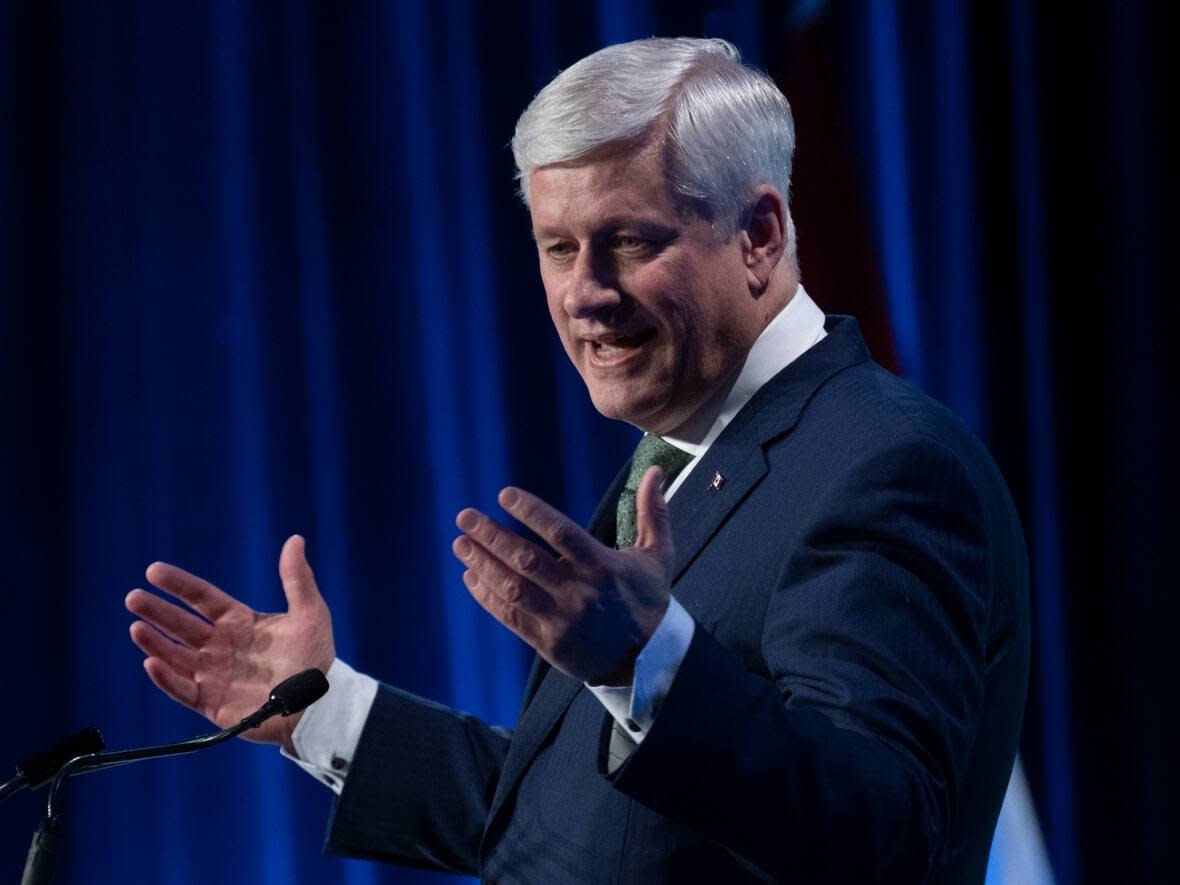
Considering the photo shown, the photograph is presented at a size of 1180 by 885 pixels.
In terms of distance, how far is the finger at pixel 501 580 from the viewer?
1012 mm

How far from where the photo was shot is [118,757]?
4.09 feet

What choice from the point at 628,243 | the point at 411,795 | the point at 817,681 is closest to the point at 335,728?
the point at 411,795

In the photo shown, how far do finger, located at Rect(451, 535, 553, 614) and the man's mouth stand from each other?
0.62 m

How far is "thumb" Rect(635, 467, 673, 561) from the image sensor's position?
1066 millimetres

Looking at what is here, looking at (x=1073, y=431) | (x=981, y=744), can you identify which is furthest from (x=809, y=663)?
(x=1073, y=431)

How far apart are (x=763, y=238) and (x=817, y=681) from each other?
2.28 feet

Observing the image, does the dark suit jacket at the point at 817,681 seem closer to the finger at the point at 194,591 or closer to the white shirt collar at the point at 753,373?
the white shirt collar at the point at 753,373

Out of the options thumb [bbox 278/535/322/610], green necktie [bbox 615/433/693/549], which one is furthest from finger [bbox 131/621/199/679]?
green necktie [bbox 615/433/693/549]

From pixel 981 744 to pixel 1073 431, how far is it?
1659 mm

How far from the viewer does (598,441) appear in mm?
2920

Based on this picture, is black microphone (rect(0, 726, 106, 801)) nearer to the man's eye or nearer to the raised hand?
the raised hand

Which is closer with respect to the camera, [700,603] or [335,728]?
[700,603]

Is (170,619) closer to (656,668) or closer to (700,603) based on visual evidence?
(700,603)

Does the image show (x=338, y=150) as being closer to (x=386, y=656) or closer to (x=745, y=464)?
(x=386, y=656)
